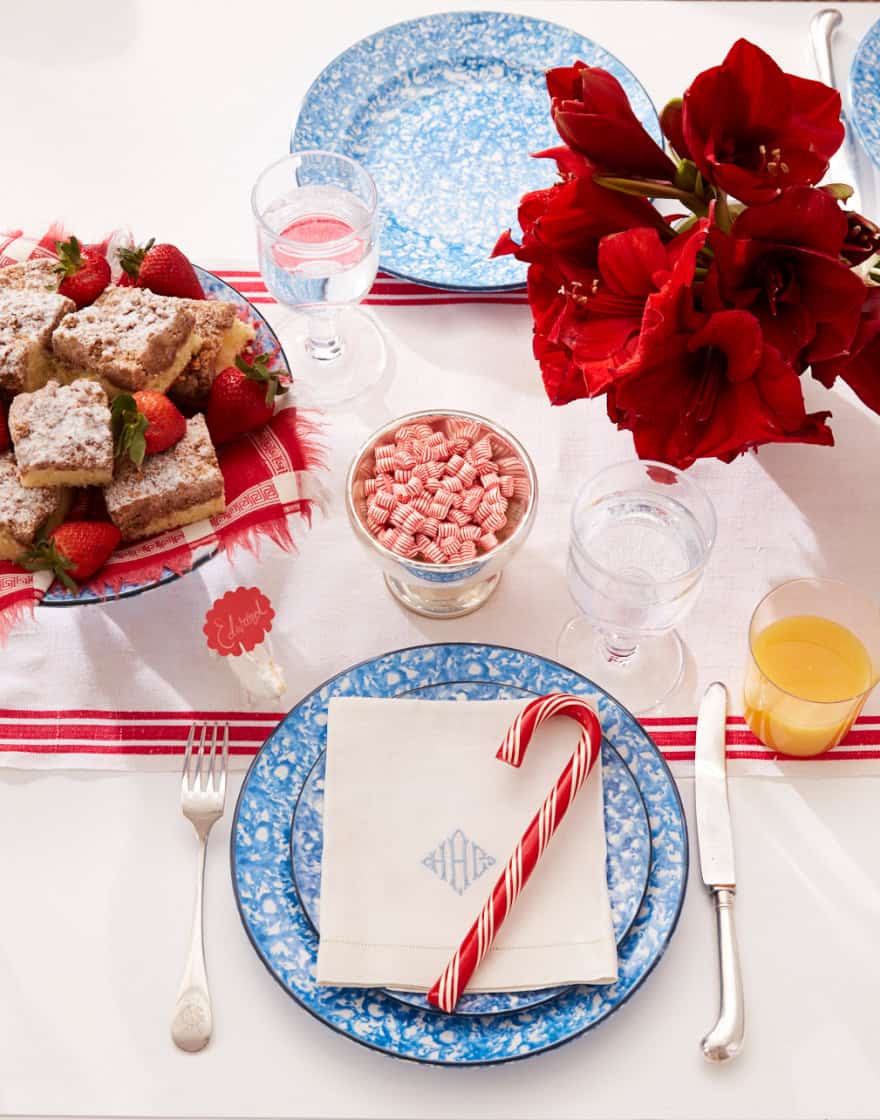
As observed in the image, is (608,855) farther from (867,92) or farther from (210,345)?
(867,92)

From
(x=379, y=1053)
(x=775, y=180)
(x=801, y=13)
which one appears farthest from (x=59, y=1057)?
(x=801, y=13)

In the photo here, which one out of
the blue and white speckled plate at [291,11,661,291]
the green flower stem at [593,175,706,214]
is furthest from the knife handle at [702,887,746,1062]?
the blue and white speckled plate at [291,11,661,291]

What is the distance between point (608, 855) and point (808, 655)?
296 mm

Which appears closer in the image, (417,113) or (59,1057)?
(59,1057)

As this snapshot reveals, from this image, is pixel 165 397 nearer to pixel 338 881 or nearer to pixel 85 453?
pixel 85 453

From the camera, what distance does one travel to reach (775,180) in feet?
3.23

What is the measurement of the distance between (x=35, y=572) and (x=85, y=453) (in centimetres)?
13

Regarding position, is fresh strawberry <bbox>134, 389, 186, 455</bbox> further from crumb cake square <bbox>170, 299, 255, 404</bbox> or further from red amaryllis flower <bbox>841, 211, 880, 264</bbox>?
red amaryllis flower <bbox>841, 211, 880, 264</bbox>

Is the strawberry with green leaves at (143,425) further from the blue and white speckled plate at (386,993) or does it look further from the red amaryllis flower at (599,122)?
the red amaryllis flower at (599,122)


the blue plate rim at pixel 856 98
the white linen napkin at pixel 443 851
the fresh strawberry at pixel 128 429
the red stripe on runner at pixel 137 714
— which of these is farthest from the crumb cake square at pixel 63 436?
the blue plate rim at pixel 856 98

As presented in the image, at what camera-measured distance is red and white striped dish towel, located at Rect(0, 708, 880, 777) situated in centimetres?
114

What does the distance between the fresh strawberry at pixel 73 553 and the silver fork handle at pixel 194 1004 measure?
33 cm

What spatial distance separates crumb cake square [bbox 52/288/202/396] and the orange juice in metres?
0.66

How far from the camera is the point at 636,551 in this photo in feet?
3.92
